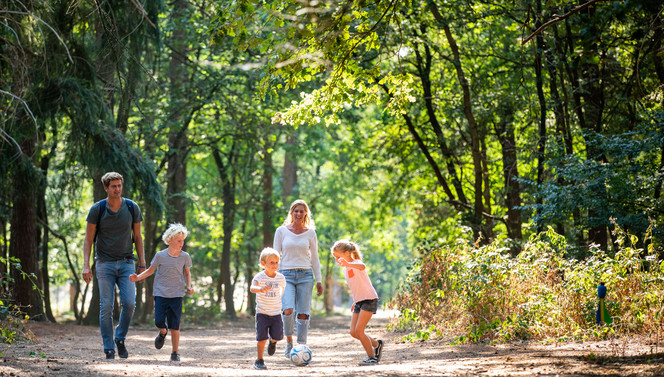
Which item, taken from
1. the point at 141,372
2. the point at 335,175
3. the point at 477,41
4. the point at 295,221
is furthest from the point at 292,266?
the point at 335,175

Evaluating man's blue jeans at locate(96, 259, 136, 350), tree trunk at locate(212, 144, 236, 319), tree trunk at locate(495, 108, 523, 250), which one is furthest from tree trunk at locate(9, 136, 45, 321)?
tree trunk at locate(212, 144, 236, 319)

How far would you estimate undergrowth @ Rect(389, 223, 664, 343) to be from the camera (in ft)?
27.8

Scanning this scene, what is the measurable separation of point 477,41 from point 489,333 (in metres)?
10.4

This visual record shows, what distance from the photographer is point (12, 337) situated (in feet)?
32.8

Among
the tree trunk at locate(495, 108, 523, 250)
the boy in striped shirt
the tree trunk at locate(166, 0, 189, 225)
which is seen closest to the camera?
the boy in striped shirt

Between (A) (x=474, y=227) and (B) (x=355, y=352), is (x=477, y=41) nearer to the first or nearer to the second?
(A) (x=474, y=227)

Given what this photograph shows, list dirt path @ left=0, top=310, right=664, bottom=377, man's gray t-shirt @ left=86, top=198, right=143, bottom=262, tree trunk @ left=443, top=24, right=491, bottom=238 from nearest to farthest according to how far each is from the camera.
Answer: dirt path @ left=0, top=310, right=664, bottom=377 < man's gray t-shirt @ left=86, top=198, right=143, bottom=262 < tree trunk @ left=443, top=24, right=491, bottom=238

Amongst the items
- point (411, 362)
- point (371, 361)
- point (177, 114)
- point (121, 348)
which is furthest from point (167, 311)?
point (177, 114)

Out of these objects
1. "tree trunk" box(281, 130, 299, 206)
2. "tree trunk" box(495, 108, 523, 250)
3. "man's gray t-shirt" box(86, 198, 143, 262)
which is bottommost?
"man's gray t-shirt" box(86, 198, 143, 262)

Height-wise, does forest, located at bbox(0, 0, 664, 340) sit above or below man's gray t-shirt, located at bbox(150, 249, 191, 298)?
above

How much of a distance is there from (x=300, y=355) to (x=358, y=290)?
1076mm

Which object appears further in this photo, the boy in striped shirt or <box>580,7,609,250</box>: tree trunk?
<box>580,7,609,250</box>: tree trunk

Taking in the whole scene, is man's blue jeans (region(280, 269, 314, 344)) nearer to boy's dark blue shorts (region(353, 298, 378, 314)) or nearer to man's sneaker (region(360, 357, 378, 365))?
boy's dark blue shorts (region(353, 298, 378, 314))

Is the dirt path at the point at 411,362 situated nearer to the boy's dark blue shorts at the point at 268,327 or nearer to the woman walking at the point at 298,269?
the boy's dark blue shorts at the point at 268,327
